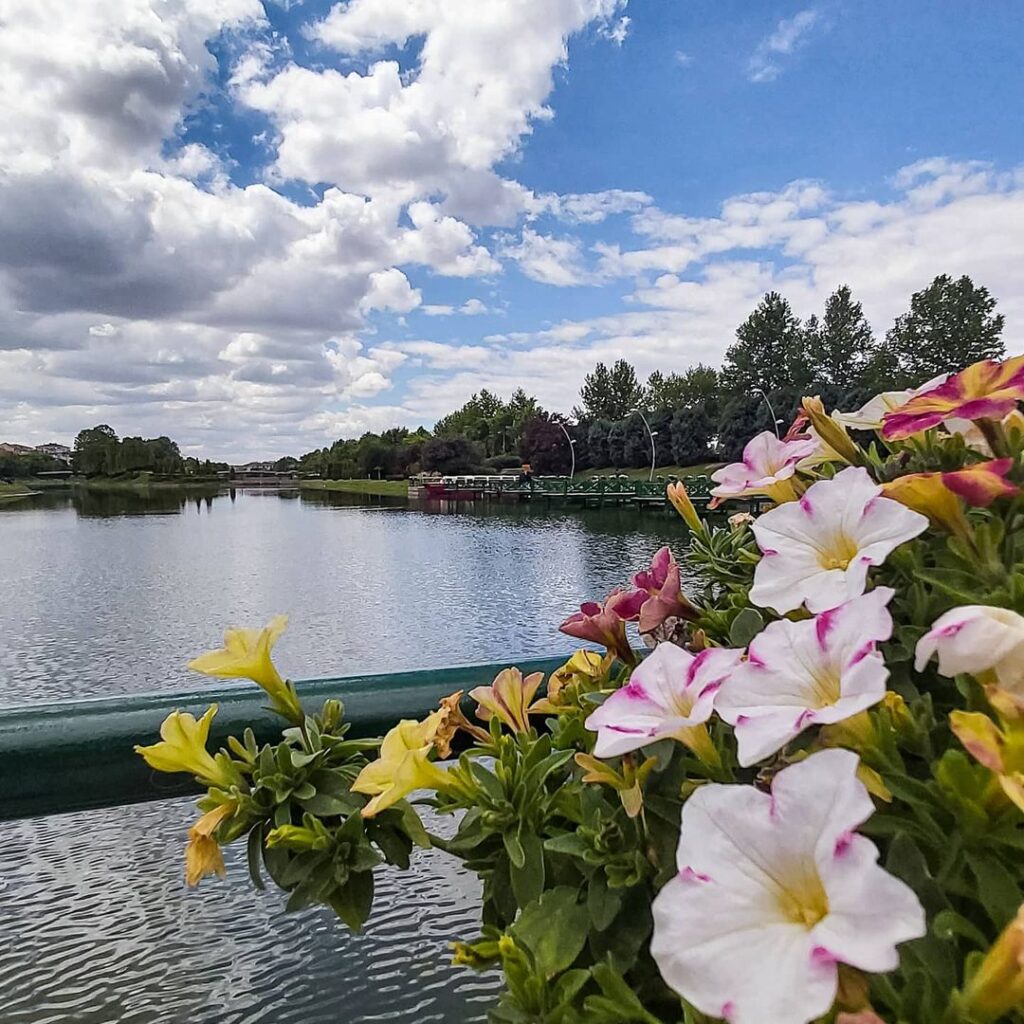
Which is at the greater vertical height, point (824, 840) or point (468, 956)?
point (824, 840)

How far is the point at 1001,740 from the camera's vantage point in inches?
11.2

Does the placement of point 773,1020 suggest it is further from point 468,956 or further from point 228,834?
point 228,834

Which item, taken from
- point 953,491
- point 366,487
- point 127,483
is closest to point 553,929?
point 953,491

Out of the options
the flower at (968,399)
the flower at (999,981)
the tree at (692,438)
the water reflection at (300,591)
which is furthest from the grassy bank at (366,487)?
the flower at (999,981)

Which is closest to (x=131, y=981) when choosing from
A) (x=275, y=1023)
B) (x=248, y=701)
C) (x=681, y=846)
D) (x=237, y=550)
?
(x=275, y=1023)

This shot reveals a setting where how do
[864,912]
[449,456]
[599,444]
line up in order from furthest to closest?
1. [449,456]
2. [599,444]
3. [864,912]

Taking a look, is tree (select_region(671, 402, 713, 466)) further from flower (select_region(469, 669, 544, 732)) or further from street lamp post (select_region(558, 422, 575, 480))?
flower (select_region(469, 669, 544, 732))

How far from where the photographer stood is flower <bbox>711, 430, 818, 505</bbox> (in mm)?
547

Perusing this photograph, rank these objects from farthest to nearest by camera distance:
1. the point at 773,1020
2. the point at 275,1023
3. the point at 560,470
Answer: the point at 560,470
the point at 275,1023
the point at 773,1020

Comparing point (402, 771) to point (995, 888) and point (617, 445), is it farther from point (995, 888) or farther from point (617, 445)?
point (617, 445)

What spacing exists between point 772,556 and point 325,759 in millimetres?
290

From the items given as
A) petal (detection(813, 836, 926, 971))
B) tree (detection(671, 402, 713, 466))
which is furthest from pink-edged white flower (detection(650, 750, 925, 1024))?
tree (detection(671, 402, 713, 466))

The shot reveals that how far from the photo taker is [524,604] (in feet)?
30.8

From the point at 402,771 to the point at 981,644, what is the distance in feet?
0.88
